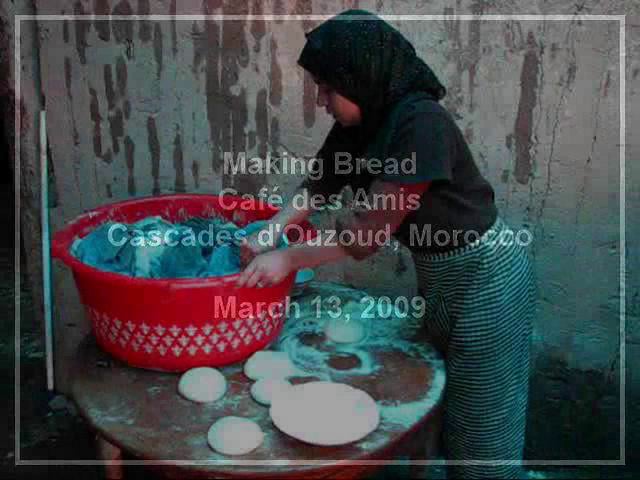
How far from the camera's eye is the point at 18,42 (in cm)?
263

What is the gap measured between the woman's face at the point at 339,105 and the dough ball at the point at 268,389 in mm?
715

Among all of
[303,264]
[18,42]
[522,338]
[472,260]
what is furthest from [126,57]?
[522,338]

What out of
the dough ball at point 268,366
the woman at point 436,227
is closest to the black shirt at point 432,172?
the woman at point 436,227

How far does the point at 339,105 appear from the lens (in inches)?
71.5

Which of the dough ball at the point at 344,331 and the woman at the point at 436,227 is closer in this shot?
the woman at the point at 436,227

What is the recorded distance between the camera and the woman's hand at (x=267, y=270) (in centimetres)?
170

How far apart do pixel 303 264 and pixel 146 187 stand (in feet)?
3.75

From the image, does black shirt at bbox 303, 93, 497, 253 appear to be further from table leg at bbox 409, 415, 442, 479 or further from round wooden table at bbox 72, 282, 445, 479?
table leg at bbox 409, 415, 442, 479

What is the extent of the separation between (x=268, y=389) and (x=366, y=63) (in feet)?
2.80

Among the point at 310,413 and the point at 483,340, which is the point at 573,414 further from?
the point at 310,413

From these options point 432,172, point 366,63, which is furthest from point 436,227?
point 366,63

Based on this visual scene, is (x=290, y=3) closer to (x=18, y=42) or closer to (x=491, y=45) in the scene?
(x=491, y=45)

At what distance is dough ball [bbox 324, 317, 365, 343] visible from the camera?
1.98 meters

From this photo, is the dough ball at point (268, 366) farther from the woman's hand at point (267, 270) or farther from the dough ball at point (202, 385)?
the woman's hand at point (267, 270)
